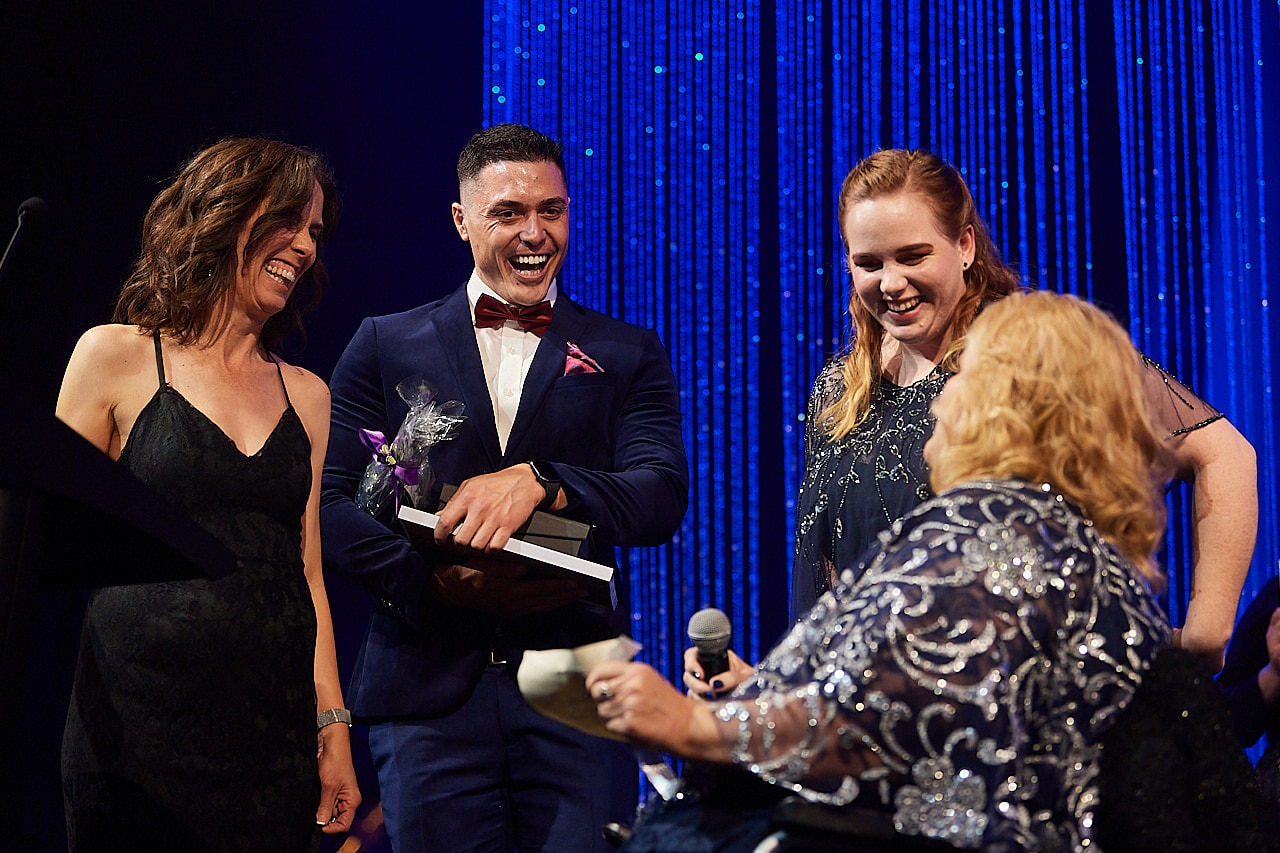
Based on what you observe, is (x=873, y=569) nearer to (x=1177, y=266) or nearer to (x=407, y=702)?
(x=407, y=702)

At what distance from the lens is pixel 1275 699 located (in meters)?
2.42

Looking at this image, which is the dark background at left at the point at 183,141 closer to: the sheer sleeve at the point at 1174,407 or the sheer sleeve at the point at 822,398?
the sheer sleeve at the point at 822,398

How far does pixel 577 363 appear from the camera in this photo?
8.11ft

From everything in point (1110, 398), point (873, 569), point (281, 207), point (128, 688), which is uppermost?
point (281, 207)

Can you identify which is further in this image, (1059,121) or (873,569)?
(1059,121)

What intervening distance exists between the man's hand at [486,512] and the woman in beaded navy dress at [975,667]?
63 centimetres

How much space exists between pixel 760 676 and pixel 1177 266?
3.48 meters

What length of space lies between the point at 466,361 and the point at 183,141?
2.01m

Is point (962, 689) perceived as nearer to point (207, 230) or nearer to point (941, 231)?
point (941, 231)

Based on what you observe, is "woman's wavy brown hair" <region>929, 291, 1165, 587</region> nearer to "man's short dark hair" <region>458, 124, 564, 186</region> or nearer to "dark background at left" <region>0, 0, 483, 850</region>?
"man's short dark hair" <region>458, 124, 564, 186</region>

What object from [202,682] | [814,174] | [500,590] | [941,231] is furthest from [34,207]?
[814,174]

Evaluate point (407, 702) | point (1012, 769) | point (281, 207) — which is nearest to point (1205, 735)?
point (1012, 769)

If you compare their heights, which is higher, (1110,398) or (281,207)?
(281,207)

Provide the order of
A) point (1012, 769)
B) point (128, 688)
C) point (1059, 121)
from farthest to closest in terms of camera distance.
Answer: point (1059, 121) → point (128, 688) → point (1012, 769)
